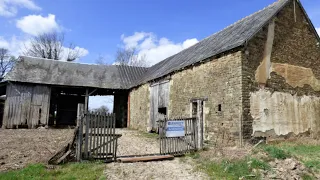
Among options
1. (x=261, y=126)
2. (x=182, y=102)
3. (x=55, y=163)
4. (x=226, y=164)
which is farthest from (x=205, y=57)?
(x=55, y=163)

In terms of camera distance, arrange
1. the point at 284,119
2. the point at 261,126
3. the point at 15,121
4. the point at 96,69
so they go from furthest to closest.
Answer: the point at 96,69, the point at 15,121, the point at 284,119, the point at 261,126

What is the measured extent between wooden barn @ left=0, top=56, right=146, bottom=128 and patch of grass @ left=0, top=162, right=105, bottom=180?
1443cm

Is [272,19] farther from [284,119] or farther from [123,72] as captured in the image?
[123,72]

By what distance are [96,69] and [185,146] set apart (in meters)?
17.4

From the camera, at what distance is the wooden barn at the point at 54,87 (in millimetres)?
20188

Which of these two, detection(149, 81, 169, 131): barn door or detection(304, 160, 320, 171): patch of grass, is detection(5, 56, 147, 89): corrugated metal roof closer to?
detection(149, 81, 169, 131): barn door

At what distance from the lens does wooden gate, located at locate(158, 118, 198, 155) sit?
9680 mm

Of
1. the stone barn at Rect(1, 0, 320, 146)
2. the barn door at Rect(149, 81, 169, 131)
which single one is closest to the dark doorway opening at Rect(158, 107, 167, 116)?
the barn door at Rect(149, 81, 169, 131)

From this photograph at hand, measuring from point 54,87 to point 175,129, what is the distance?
1648 cm

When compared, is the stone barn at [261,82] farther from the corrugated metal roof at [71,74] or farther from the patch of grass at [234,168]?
the corrugated metal roof at [71,74]

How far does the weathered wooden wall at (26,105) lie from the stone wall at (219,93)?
1233 cm

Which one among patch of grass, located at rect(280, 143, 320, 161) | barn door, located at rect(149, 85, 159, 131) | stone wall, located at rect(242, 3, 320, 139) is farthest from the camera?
barn door, located at rect(149, 85, 159, 131)

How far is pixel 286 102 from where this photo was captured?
39.3 feet

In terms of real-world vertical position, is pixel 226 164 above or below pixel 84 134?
below
